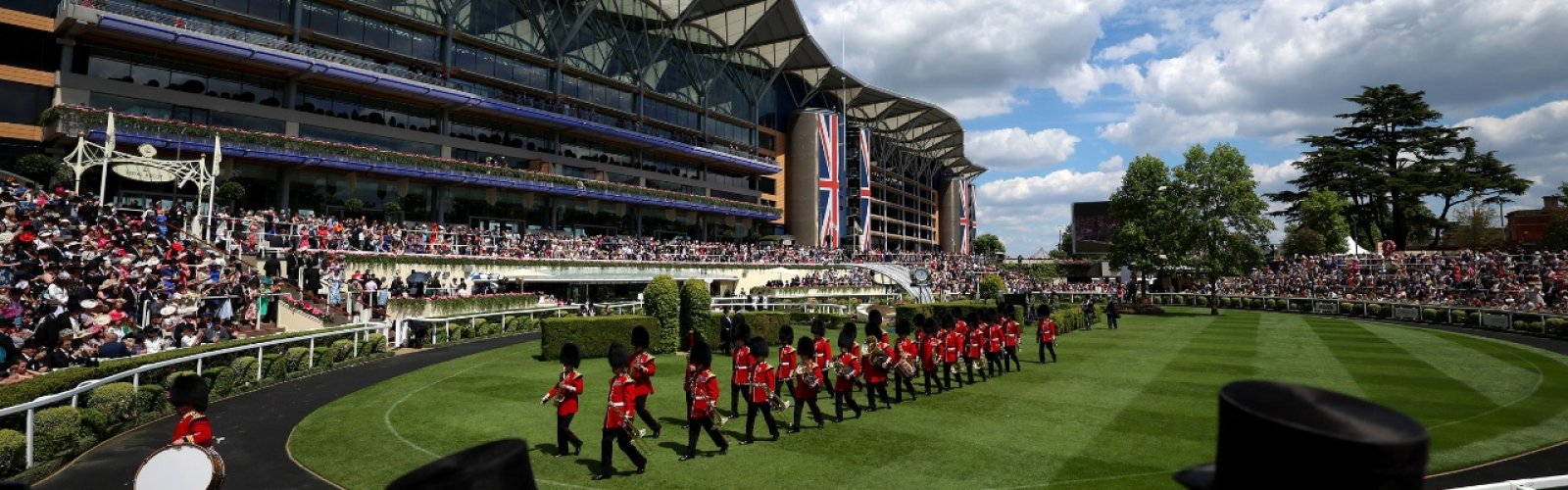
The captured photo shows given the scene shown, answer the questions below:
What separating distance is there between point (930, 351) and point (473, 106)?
3698 centimetres

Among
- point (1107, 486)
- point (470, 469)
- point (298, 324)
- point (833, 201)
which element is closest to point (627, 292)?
point (298, 324)

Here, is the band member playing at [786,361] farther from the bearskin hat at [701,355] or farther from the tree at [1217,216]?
the tree at [1217,216]

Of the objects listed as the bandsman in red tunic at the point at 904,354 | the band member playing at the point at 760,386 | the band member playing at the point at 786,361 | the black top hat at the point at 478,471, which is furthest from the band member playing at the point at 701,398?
the black top hat at the point at 478,471

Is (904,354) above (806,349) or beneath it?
beneath

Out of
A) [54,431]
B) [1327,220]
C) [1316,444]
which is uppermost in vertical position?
[1327,220]

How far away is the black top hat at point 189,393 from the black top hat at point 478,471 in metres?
6.61

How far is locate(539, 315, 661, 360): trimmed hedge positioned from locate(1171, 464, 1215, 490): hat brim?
17.7 meters

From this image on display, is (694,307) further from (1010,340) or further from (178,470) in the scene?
(178,470)

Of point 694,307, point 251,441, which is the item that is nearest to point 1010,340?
point 694,307

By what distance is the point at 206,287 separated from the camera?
19.4 meters

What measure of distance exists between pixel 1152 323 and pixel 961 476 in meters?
28.3

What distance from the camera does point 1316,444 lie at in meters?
1.99

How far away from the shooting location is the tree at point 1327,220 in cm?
5962

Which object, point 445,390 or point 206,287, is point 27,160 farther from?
A: point 445,390
